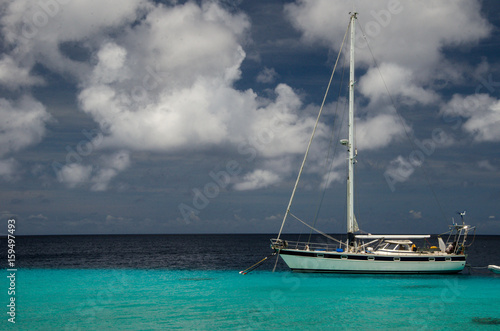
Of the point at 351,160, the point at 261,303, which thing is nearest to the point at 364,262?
the point at 351,160

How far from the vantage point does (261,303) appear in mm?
31703

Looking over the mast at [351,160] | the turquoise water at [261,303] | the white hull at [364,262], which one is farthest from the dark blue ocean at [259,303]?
the mast at [351,160]

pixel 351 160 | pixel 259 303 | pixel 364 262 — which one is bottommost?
pixel 259 303

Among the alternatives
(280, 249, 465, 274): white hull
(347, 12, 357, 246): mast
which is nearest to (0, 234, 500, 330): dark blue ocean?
(280, 249, 465, 274): white hull

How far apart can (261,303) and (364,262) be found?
1613cm

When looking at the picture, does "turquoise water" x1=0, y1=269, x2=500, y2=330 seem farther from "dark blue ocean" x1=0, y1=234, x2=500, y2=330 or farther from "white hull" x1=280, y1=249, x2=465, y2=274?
"white hull" x1=280, y1=249, x2=465, y2=274

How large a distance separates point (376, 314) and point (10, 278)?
39431 mm

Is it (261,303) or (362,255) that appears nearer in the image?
(261,303)

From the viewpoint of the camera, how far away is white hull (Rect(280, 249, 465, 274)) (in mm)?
43906

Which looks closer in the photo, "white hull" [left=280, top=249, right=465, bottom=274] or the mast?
"white hull" [left=280, top=249, right=465, bottom=274]

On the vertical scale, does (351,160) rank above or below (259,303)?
above

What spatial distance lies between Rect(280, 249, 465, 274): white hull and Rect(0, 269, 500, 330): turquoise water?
0.87 metres

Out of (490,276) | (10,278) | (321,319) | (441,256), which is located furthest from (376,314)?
Answer: (10,278)

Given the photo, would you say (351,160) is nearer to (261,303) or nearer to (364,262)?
(364,262)
